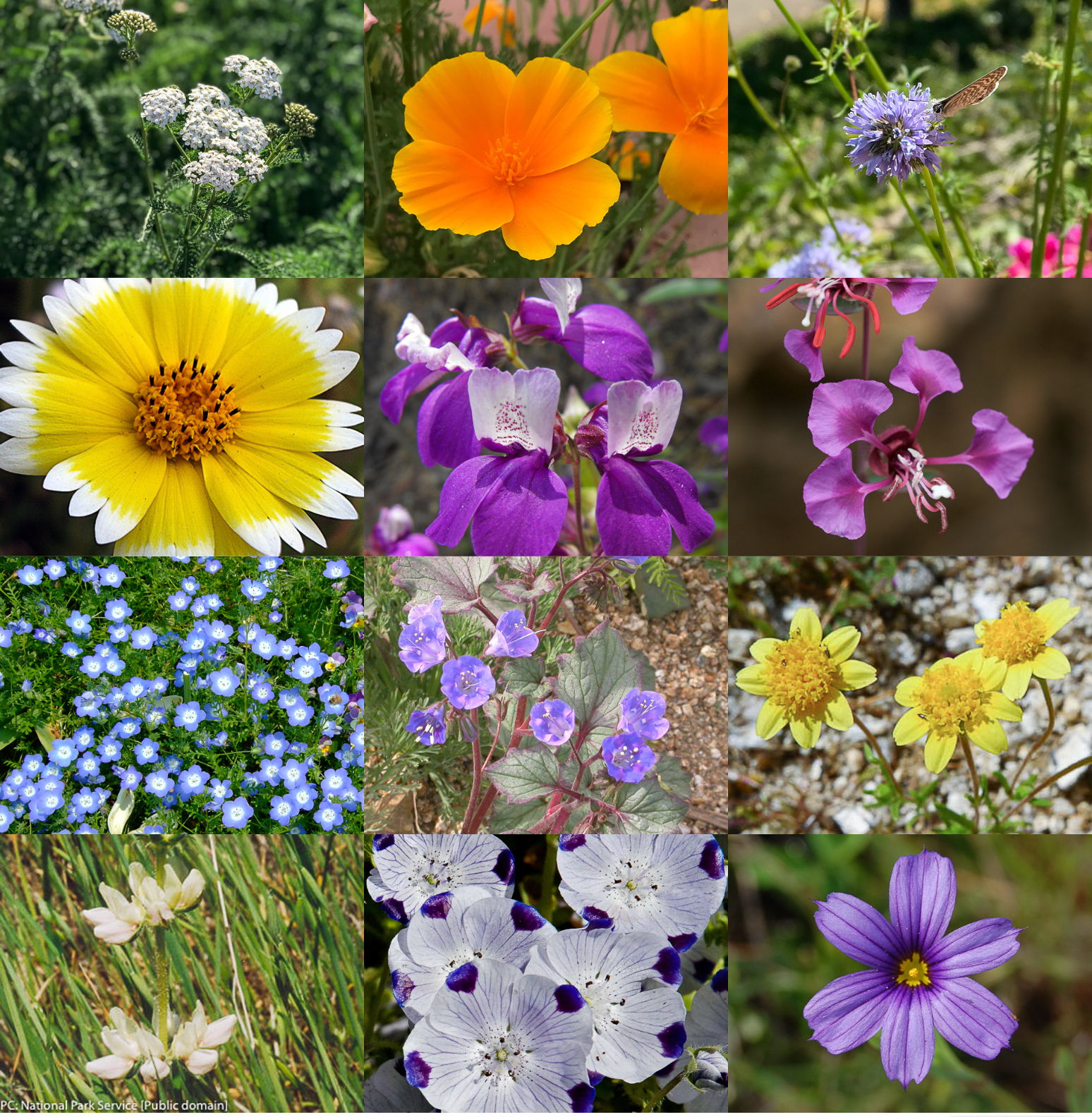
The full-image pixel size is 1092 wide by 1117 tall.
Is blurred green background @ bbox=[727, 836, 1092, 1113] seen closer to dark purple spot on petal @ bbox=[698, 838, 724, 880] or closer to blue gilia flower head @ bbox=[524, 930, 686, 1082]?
dark purple spot on petal @ bbox=[698, 838, 724, 880]

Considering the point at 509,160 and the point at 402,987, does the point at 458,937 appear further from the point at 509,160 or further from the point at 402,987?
the point at 509,160

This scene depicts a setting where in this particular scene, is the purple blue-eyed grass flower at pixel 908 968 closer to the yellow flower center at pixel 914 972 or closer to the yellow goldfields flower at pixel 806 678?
the yellow flower center at pixel 914 972

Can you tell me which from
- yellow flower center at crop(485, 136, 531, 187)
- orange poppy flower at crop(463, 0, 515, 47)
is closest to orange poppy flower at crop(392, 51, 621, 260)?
yellow flower center at crop(485, 136, 531, 187)

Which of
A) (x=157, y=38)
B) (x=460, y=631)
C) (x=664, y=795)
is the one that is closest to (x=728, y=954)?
(x=664, y=795)

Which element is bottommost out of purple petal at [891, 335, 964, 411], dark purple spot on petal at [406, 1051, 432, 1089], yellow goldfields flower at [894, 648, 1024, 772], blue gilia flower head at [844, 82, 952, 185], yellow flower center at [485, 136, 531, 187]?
dark purple spot on petal at [406, 1051, 432, 1089]

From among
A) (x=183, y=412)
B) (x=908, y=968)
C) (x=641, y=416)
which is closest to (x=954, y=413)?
(x=641, y=416)

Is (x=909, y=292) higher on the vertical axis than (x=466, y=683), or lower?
higher
